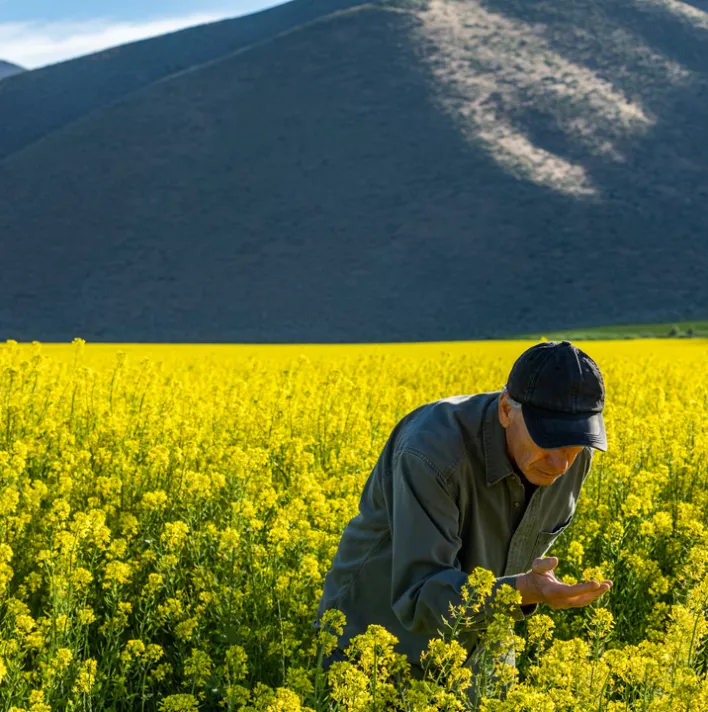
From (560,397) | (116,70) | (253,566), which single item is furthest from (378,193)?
(560,397)

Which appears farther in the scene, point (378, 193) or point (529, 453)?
point (378, 193)

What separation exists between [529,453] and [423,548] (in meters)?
0.35

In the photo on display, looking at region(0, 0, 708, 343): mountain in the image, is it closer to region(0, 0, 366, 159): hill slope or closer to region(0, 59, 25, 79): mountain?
region(0, 0, 366, 159): hill slope

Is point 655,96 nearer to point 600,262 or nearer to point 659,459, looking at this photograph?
point 600,262

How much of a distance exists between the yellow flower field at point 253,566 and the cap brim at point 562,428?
40 cm

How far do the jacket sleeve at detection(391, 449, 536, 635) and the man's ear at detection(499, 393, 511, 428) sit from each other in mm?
220

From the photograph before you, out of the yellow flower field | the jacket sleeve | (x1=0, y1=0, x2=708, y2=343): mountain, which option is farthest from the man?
(x1=0, y1=0, x2=708, y2=343): mountain

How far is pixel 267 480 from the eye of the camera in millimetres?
4078

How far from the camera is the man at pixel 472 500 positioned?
2266 mm

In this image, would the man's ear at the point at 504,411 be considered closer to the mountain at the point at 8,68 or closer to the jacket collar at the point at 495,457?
the jacket collar at the point at 495,457

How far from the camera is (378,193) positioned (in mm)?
53938

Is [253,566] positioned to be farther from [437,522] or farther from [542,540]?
[437,522]

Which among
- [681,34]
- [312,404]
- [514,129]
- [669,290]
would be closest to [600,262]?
[669,290]

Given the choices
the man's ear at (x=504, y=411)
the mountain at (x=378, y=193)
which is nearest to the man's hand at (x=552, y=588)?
the man's ear at (x=504, y=411)
